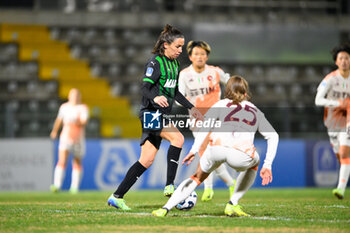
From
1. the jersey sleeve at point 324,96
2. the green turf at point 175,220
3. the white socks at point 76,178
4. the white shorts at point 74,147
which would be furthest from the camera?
the white shorts at point 74,147

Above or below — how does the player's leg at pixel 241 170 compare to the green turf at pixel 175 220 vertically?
above

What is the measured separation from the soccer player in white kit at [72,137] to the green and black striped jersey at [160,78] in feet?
22.6

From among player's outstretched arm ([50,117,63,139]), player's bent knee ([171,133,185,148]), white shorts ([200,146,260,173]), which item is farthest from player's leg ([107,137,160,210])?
player's outstretched arm ([50,117,63,139])

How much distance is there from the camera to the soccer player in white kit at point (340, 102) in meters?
9.08

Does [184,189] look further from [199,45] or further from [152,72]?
[199,45]

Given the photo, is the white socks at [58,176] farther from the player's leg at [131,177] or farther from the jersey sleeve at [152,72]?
the jersey sleeve at [152,72]

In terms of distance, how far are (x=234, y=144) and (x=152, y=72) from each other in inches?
55.4

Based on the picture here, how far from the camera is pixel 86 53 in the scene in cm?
2050

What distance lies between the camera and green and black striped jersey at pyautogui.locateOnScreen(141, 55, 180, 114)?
6.59 meters

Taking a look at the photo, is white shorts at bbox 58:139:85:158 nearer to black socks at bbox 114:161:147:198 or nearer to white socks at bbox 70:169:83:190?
white socks at bbox 70:169:83:190

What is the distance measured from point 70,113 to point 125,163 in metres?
1.69

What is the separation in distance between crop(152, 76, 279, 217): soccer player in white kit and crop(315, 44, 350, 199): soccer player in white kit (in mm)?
3507

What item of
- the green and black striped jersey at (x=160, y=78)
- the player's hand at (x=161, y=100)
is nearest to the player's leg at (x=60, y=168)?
the green and black striped jersey at (x=160, y=78)

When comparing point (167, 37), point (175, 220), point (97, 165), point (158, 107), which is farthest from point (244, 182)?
point (97, 165)
